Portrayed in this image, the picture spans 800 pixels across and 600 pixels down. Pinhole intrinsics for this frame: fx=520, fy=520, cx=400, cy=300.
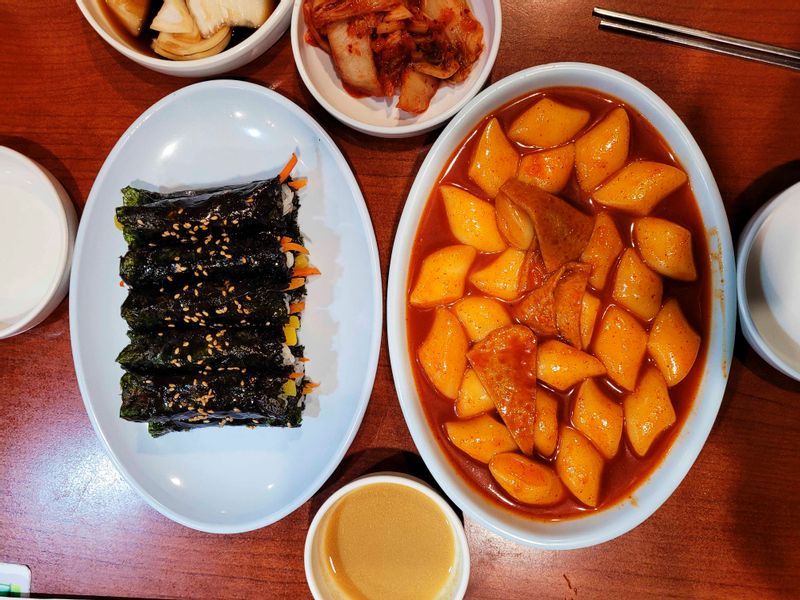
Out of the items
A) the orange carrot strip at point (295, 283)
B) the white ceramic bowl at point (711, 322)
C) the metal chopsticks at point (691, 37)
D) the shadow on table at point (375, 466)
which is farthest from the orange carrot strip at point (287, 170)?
the metal chopsticks at point (691, 37)

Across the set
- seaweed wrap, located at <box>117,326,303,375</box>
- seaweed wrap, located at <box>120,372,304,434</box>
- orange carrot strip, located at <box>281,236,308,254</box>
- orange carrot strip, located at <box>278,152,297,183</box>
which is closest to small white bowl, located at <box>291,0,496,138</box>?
orange carrot strip, located at <box>278,152,297,183</box>

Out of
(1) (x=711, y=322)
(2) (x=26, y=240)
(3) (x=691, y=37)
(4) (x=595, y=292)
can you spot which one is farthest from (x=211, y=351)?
(3) (x=691, y=37)

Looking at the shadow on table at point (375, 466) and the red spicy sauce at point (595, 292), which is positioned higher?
the red spicy sauce at point (595, 292)

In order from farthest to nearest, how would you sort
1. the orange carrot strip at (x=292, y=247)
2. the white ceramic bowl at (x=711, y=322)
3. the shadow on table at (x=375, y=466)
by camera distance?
the shadow on table at (x=375, y=466) → the orange carrot strip at (x=292, y=247) → the white ceramic bowl at (x=711, y=322)

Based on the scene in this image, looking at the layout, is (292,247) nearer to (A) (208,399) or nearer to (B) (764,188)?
(A) (208,399)

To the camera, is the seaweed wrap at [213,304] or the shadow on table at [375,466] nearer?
the seaweed wrap at [213,304]

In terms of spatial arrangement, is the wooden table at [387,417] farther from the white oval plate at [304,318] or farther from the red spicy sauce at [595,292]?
the red spicy sauce at [595,292]

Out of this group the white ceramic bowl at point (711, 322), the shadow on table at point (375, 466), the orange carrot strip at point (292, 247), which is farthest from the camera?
the shadow on table at point (375, 466)
